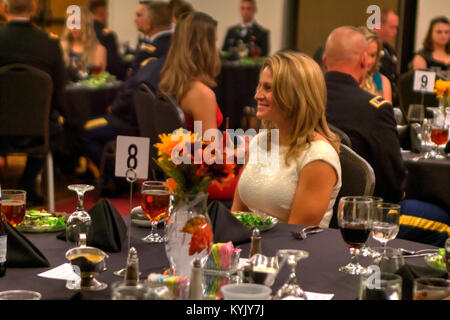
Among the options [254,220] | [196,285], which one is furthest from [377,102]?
[196,285]

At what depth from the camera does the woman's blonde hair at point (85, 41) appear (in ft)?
22.4

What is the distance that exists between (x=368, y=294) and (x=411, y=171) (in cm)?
266

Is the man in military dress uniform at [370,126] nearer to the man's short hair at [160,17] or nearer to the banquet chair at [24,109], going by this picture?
the banquet chair at [24,109]

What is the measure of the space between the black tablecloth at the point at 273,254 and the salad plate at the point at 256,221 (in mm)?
21

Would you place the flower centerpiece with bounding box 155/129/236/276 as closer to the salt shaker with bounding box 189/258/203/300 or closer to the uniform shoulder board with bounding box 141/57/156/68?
the salt shaker with bounding box 189/258/203/300

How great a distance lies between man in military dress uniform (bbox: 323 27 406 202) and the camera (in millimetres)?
3607

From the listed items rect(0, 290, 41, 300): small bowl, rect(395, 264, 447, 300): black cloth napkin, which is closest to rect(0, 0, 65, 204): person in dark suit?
rect(0, 290, 41, 300): small bowl

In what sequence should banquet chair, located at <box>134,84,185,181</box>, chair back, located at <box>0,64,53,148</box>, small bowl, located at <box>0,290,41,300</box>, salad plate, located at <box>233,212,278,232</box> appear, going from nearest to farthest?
small bowl, located at <box>0,290,41,300</box> < salad plate, located at <box>233,212,278,232</box> < banquet chair, located at <box>134,84,185,181</box> < chair back, located at <box>0,64,53,148</box>

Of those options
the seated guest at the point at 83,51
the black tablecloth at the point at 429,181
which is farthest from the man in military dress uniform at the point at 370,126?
the seated guest at the point at 83,51

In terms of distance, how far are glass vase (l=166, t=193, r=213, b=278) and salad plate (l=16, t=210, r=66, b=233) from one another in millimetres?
634

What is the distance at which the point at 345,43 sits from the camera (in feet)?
13.1

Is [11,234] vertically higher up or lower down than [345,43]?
lower down
